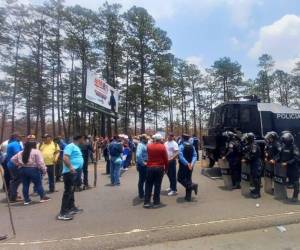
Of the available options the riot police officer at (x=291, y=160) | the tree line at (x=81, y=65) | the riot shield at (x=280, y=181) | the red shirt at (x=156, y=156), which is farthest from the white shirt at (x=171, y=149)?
the tree line at (x=81, y=65)

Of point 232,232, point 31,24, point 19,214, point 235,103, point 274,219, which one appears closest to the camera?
point 232,232

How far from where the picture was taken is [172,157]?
10.0 metres

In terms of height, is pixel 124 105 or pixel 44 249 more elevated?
A: pixel 124 105

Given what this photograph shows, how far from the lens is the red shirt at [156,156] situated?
27.5ft

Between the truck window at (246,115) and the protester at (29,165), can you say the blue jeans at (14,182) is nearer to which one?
the protester at (29,165)

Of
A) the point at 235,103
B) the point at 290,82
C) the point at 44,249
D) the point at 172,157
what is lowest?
the point at 44,249

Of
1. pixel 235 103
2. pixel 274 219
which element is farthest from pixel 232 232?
pixel 235 103

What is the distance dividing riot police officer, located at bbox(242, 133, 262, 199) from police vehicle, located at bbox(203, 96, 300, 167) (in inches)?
140

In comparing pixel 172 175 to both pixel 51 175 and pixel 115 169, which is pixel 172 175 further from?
pixel 51 175

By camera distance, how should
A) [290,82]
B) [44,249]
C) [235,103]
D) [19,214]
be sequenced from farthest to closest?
[290,82] < [235,103] < [19,214] < [44,249]

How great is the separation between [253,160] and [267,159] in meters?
0.41

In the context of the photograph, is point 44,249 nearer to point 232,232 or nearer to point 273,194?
point 232,232

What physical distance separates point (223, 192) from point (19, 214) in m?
5.33

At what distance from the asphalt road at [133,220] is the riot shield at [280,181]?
253mm
